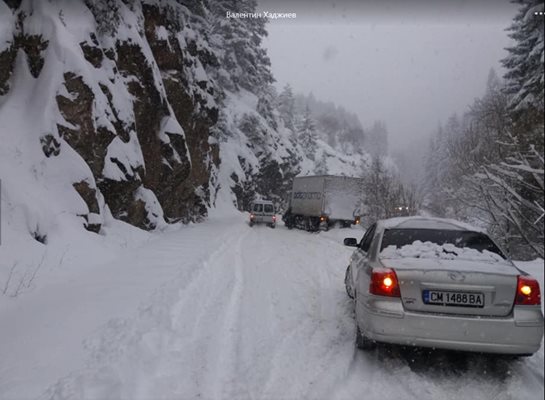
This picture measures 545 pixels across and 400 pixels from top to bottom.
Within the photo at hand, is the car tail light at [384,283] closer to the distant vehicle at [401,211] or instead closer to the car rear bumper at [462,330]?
the car rear bumper at [462,330]

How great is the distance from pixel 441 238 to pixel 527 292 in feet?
3.97

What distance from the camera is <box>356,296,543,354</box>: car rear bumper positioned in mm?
4180

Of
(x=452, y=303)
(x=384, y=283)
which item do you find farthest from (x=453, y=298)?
(x=384, y=283)

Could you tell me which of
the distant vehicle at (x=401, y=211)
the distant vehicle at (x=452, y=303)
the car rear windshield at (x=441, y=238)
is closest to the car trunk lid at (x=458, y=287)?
the distant vehicle at (x=452, y=303)

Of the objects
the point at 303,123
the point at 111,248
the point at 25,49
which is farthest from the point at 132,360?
the point at 303,123

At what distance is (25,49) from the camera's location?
36.4ft

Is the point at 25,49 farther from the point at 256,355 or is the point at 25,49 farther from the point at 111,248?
the point at 256,355

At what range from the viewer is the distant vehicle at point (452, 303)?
166 inches

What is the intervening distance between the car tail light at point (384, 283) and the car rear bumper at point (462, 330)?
0.08 meters

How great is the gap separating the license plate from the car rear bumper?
14 centimetres

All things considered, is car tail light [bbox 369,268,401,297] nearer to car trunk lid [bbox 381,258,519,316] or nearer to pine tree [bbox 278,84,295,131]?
car trunk lid [bbox 381,258,519,316]

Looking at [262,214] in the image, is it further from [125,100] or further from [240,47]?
[240,47]

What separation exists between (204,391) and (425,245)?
3.14 metres

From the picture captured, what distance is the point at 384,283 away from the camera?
15.3ft
